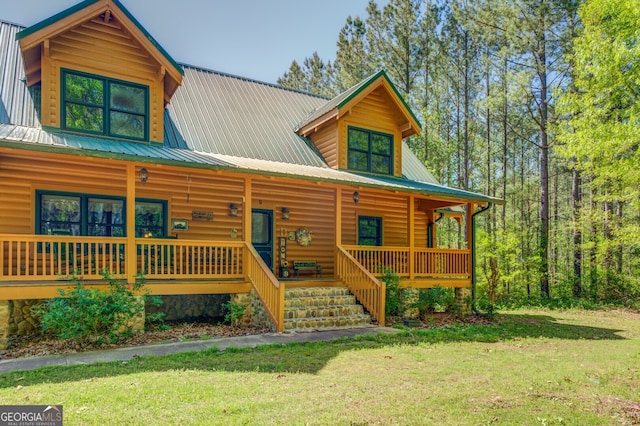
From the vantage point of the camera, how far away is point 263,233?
12570 millimetres

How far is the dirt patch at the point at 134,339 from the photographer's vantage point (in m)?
7.18

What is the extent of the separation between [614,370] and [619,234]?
1207 cm

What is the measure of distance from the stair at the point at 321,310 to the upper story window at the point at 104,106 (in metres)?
5.57

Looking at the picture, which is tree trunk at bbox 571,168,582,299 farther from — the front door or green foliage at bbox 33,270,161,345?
green foliage at bbox 33,270,161,345

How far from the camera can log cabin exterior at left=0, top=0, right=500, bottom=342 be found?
8.95 m

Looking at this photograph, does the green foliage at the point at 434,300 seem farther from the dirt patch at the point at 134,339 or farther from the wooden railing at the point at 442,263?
the dirt patch at the point at 134,339

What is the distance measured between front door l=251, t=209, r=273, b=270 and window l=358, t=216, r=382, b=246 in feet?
11.1

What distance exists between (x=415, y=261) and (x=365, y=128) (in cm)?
465

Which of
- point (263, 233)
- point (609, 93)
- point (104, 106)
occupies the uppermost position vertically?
point (609, 93)

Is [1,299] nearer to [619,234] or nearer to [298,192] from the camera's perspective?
[298,192]

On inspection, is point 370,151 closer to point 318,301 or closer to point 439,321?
point 439,321

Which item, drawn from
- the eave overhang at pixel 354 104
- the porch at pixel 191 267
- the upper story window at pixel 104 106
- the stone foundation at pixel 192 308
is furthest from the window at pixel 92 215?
the eave overhang at pixel 354 104

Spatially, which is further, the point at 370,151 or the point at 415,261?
the point at 370,151

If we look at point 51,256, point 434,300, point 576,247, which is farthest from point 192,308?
point 576,247
